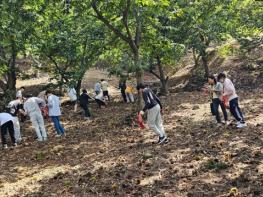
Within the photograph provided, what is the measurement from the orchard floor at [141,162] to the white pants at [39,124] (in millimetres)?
302

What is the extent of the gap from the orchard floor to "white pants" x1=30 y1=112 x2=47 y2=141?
0.99 ft

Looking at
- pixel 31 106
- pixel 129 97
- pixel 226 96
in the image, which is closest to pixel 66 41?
pixel 129 97

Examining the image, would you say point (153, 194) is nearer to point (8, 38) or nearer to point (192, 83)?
point (8, 38)

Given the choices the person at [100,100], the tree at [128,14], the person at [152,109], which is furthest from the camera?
the person at [100,100]

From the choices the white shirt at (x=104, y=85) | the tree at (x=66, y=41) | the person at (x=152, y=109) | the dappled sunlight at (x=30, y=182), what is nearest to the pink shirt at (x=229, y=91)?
the person at (x=152, y=109)

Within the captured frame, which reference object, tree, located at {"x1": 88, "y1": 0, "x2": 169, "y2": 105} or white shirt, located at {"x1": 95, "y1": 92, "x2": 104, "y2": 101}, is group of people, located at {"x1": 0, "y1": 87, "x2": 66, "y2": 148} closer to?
tree, located at {"x1": 88, "y1": 0, "x2": 169, "y2": 105}

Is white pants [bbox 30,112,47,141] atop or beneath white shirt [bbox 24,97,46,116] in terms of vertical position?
beneath

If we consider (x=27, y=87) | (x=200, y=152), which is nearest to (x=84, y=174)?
(x=200, y=152)

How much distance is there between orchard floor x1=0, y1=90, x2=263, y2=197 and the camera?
8673 mm

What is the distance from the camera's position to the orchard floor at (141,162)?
8673 mm

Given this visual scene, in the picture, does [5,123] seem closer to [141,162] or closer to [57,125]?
[57,125]

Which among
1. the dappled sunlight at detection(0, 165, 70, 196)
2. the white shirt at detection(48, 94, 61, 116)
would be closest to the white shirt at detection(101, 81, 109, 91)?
the white shirt at detection(48, 94, 61, 116)

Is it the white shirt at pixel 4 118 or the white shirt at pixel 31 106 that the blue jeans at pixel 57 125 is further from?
the white shirt at pixel 4 118

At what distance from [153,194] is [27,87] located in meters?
25.5
